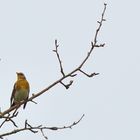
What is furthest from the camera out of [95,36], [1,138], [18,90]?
[18,90]

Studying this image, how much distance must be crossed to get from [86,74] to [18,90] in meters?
6.31

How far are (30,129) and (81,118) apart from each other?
2.23 feet

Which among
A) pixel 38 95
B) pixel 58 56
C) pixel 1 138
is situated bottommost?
pixel 1 138

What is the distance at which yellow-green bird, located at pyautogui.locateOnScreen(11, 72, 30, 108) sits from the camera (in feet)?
40.7

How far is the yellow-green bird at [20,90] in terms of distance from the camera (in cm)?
1240

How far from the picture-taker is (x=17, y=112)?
22.5 ft

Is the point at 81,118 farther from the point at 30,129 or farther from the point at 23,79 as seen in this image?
the point at 23,79

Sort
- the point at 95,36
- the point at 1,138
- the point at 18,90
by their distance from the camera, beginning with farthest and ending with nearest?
1. the point at 18,90
2. the point at 95,36
3. the point at 1,138

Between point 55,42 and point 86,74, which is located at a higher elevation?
point 55,42

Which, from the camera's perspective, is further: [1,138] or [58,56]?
[58,56]

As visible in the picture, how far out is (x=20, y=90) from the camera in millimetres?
12844

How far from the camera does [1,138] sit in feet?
20.5

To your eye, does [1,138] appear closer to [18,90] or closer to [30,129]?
[30,129]

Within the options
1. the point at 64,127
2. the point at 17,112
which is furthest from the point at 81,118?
the point at 17,112
